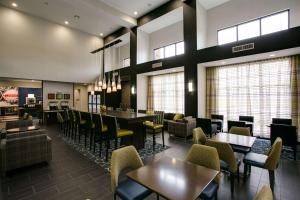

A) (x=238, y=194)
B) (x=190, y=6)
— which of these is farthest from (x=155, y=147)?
(x=190, y=6)

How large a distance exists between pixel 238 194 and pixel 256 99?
4.48 meters

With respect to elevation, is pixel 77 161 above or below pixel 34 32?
below

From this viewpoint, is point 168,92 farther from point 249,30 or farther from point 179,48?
point 249,30

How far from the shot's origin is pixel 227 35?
6.37 meters

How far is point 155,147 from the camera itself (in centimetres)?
483

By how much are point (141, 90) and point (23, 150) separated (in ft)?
20.8

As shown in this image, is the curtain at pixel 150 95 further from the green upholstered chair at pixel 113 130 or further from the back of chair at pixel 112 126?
the back of chair at pixel 112 126

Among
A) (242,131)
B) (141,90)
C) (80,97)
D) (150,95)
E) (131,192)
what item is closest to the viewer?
(131,192)

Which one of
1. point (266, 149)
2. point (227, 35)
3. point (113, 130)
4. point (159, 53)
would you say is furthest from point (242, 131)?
point (159, 53)

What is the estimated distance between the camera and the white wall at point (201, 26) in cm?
622

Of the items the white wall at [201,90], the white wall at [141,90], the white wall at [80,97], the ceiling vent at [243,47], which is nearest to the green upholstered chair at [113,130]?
the white wall at [201,90]

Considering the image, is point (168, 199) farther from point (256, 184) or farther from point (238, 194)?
point (256, 184)

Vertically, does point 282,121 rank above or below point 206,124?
above

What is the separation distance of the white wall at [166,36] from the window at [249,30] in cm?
261
